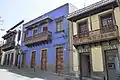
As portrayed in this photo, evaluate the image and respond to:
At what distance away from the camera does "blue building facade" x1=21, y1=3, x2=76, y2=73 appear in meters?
15.6

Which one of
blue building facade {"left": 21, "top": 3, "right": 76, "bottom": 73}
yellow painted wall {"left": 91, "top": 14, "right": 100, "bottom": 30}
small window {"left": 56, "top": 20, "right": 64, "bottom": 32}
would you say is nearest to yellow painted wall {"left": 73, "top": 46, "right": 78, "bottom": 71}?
blue building facade {"left": 21, "top": 3, "right": 76, "bottom": 73}

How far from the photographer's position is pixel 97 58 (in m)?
12.7

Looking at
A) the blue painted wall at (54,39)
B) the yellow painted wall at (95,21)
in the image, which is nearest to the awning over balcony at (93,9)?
the yellow painted wall at (95,21)

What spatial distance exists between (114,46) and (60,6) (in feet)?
27.3

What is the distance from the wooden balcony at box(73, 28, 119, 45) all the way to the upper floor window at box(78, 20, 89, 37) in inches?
8.2

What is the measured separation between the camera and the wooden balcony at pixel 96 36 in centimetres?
1175

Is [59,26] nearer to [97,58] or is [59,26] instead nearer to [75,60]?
[75,60]

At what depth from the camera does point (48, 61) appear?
16688 millimetres

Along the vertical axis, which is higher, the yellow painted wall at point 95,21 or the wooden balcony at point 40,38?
the yellow painted wall at point 95,21

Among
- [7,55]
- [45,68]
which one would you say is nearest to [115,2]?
[45,68]

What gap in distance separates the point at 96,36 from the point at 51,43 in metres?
6.14

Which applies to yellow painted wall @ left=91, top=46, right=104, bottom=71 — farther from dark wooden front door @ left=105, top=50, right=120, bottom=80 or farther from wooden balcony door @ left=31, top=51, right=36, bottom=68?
wooden balcony door @ left=31, top=51, right=36, bottom=68

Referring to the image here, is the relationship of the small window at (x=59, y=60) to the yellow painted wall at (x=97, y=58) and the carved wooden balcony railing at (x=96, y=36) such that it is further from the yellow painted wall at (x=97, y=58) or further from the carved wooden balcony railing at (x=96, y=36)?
the yellow painted wall at (x=97, y=58)

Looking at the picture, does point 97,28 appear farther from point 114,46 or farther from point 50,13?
point 50,13
